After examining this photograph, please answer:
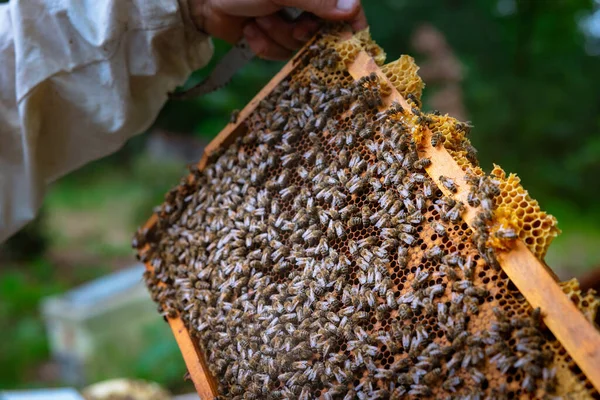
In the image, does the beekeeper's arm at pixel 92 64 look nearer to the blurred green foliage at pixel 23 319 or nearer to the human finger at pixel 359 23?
the human finger at pixel 359 23

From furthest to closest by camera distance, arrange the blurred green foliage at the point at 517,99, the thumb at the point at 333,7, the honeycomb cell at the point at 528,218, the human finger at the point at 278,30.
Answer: the blurred green foliage at the point at 517,99
the human finger at the point at 278,30
the thumb at the point at 333,7
the honeycomb cell at the point at 528,218

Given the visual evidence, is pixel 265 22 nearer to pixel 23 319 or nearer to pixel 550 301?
pixel 550 301

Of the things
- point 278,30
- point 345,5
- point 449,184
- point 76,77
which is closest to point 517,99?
point 278,30

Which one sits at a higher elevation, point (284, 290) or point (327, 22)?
point (327, 22)

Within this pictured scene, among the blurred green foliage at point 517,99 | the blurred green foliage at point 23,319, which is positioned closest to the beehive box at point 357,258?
the blurred green foliage at point 517,99

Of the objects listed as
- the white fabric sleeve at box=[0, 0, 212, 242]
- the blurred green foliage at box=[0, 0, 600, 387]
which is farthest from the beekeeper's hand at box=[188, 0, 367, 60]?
the blurred green foliage at box=[0, 0, 600, 387]

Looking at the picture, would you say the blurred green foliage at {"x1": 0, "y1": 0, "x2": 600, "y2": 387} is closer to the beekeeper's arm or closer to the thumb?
the beekeeper's arm

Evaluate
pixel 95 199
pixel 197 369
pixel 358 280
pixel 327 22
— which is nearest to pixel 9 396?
pixel 197 369

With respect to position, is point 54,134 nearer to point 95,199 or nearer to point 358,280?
point 358,280
